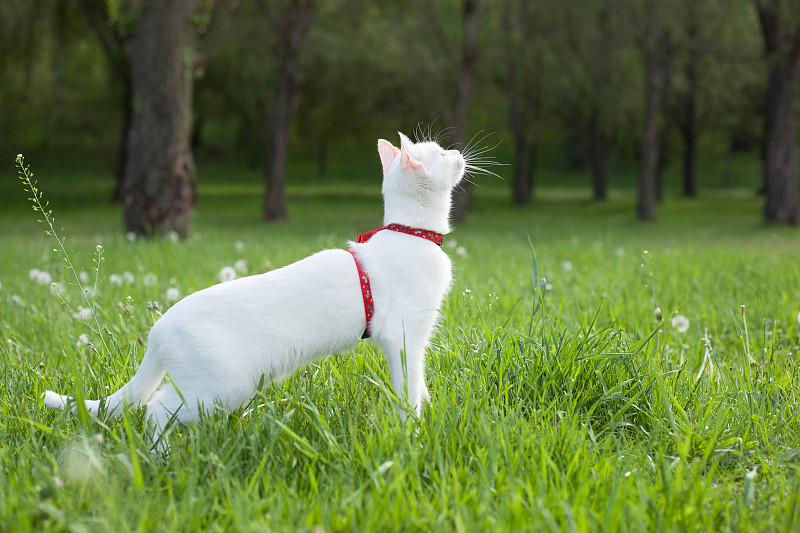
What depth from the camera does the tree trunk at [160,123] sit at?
32.0ft

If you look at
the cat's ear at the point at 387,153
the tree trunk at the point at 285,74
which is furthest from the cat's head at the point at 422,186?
the tree trunk at the point at 285,74

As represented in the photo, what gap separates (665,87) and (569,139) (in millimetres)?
23235

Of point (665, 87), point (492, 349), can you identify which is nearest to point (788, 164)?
point (665, 87)

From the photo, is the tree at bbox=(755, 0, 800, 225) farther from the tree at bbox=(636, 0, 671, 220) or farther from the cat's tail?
the cat's tail

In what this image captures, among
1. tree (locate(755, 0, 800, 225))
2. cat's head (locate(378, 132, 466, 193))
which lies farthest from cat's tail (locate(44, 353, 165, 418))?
tree (locate(755, 0, 800, 225))

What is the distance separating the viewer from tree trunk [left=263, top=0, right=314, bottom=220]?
63.9 ft

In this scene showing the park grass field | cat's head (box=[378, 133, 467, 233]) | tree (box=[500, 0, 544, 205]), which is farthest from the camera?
tree (box=[500, 0, 544, 205])

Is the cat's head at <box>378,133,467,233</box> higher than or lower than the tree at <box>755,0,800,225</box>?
lower

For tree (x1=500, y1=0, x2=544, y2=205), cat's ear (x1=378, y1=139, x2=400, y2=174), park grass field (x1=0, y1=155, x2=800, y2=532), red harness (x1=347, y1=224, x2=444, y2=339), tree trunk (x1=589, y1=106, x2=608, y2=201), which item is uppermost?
tree (x1=500, y1=0, x2=544, y2=205)

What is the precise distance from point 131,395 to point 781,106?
1810 cm

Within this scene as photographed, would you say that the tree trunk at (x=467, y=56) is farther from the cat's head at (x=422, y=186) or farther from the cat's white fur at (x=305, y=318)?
the cat's white fur at (x=305, y=318)

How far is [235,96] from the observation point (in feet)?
109

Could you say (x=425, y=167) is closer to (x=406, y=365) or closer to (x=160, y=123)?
(x=406, y=365)

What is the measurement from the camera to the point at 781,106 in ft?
54.3
